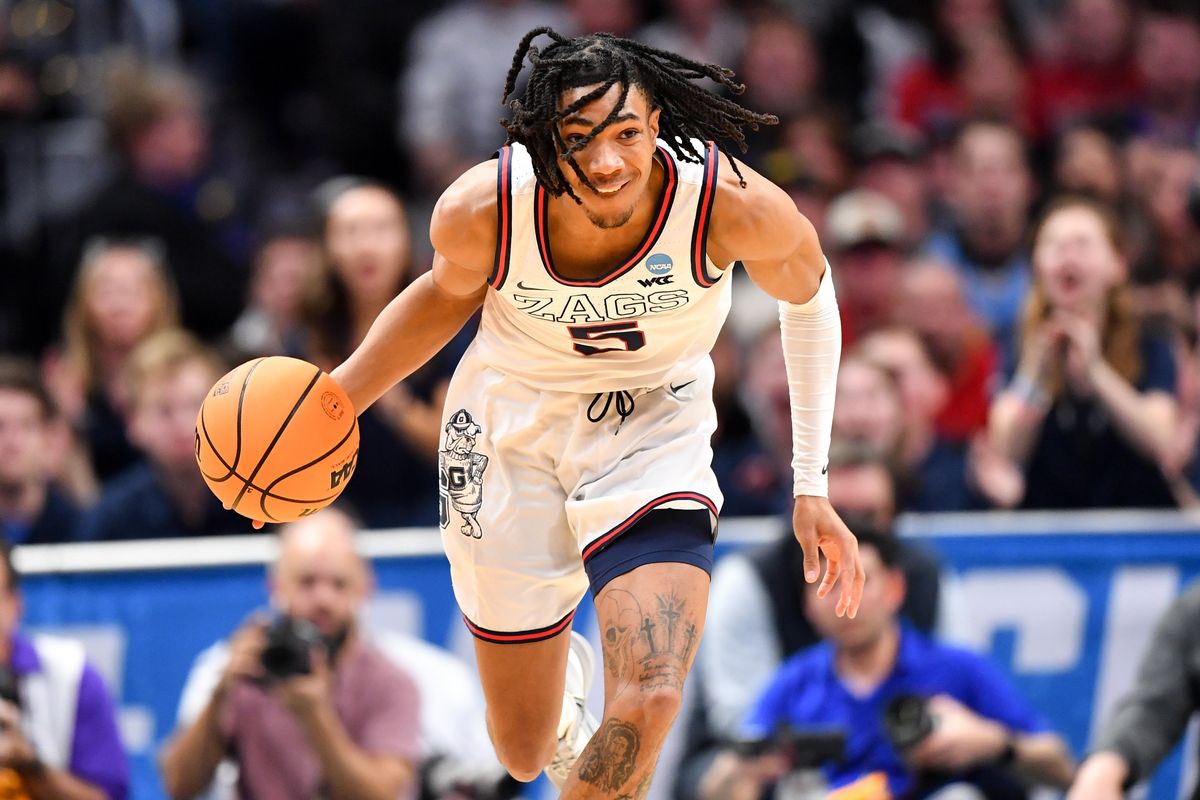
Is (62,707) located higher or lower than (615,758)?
lower

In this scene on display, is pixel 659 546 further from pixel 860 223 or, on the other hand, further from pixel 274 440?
pixel 860 223

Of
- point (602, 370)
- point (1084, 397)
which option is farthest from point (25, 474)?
point (1084, 397)

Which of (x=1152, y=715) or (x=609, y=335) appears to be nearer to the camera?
(x=609, y=335)

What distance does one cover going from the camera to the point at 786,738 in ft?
20.3

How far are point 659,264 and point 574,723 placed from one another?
1.56m

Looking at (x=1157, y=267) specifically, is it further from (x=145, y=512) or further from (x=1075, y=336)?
(x=145, y=512)

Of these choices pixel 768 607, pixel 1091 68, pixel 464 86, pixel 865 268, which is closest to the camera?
pixel 768 607

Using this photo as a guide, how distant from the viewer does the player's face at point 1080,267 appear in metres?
7.73

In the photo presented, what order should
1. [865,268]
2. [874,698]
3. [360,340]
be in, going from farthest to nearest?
[865,268] → [360,340] → [874,698]

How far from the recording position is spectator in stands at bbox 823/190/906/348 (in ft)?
28.7

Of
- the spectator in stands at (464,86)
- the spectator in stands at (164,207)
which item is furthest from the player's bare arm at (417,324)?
the spectator in stands at (464,86)

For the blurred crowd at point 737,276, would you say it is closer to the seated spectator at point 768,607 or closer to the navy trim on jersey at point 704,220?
the seated spectator at point 768,607

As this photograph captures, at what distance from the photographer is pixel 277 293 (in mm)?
8977

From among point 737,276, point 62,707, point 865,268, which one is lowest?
point 62,707
